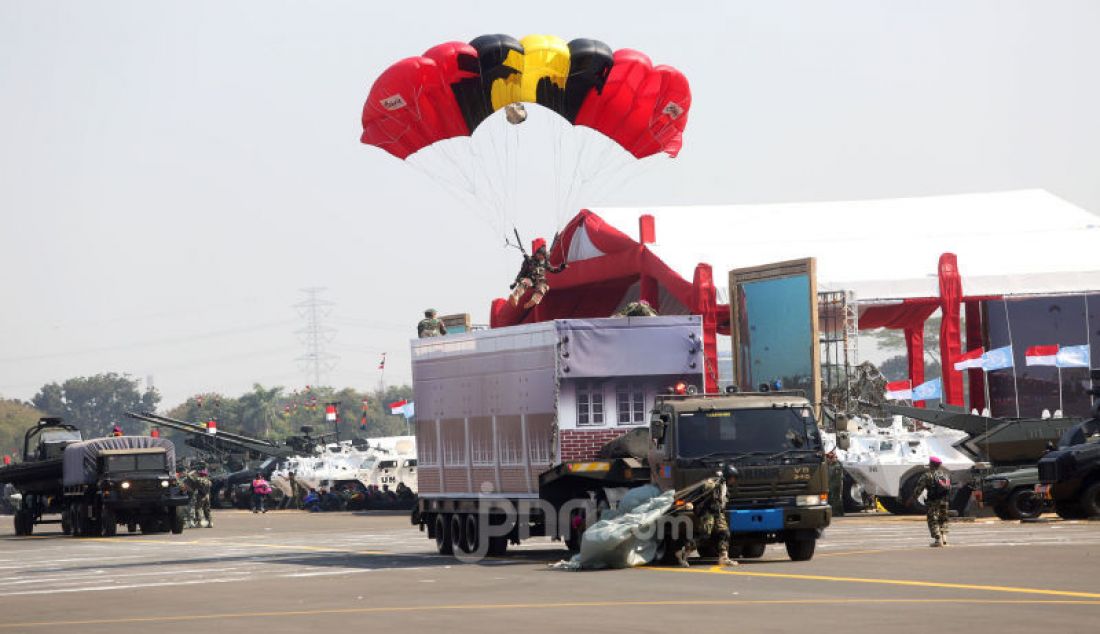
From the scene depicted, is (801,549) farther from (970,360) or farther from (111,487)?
(970,360)

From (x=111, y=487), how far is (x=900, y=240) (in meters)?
26.9

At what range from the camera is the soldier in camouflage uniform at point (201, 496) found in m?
48.3

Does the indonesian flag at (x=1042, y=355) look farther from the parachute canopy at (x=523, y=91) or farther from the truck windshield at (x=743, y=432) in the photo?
the truck windshield at (x=743, y=432)

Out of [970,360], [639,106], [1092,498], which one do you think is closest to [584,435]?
[639,106]

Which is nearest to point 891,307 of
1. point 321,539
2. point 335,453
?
point 335,453

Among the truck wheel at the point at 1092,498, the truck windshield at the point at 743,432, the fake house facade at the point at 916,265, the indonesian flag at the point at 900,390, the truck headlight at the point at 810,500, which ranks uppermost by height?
the fake house facade at the point at 916,265

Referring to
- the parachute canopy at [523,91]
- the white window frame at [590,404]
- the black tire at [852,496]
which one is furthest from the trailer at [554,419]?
the black tire at [852,496]

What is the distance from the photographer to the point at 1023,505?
1361 inches

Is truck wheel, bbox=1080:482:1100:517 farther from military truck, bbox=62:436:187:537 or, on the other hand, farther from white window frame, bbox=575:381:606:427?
military truck, bbox=62:436:187:537

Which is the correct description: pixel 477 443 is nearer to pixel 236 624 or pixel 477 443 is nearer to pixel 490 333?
pixel 490 333

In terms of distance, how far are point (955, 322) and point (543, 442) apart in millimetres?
29538

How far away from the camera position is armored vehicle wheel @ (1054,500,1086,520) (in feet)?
107

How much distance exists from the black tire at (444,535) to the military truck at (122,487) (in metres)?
17.1

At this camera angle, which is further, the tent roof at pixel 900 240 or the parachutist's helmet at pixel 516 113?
the tent roof at pixel 900 240
